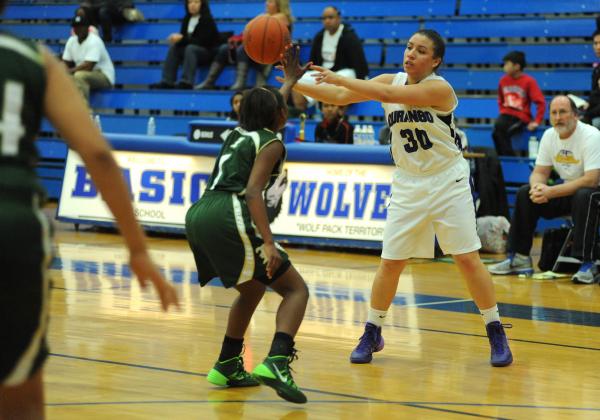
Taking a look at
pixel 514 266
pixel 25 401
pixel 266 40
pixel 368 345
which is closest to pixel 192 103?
pixel 514 266

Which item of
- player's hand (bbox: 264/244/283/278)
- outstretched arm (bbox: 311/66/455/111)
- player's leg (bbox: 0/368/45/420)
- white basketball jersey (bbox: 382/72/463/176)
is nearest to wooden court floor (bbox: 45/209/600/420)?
player's hand (bbox: 264/244/283/278)

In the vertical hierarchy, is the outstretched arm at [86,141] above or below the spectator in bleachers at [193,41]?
below

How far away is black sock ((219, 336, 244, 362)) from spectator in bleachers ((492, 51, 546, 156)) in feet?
25.9

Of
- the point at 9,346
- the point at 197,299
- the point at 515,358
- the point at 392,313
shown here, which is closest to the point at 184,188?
the point at 197,299

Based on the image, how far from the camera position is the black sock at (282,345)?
14.2 ft

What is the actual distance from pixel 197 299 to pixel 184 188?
13.0ft

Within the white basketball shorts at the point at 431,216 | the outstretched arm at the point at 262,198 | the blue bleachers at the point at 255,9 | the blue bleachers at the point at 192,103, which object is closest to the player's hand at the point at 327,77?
the outstretched arm at the point at 262,198

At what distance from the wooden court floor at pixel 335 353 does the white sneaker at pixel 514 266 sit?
37 cm

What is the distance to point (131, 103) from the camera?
595 inches

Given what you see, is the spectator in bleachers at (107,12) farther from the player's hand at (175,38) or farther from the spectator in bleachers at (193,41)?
the player's hand at (175,38)

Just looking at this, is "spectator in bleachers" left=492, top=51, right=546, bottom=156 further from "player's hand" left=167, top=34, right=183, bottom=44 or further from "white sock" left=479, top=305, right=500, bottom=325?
"white sock" left=479, top=305, right=500, bottom=325

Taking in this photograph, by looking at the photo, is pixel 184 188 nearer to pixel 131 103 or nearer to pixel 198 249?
pixel 131 103

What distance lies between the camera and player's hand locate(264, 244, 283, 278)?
14.1 ft

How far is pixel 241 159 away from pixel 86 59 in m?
10.6
